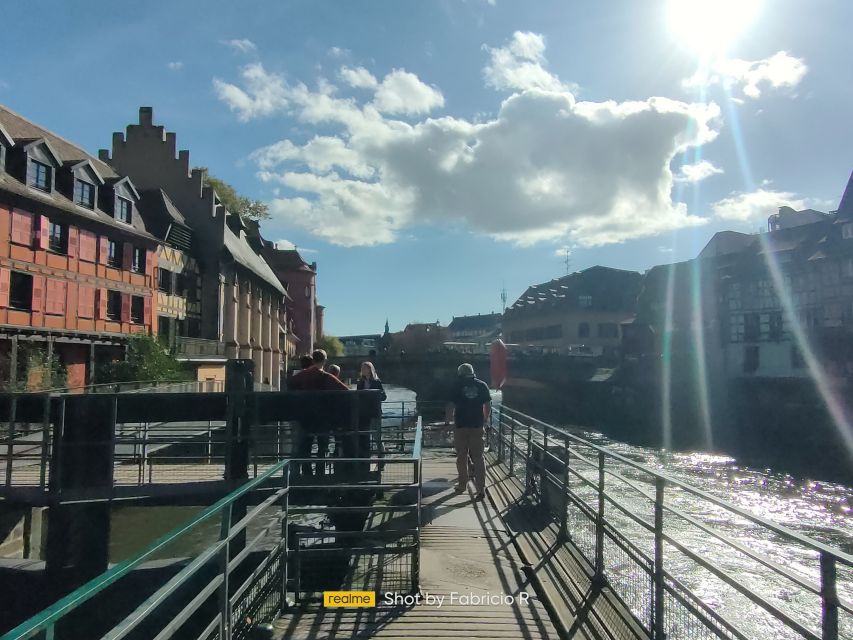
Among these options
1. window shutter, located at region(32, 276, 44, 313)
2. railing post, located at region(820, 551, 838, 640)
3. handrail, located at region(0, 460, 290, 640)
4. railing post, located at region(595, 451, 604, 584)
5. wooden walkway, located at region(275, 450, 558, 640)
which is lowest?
wooden walkway, located at region(275, 450, 558, 640)

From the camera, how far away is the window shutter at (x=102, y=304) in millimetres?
26781

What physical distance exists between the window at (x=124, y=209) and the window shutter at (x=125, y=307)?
3.41 m

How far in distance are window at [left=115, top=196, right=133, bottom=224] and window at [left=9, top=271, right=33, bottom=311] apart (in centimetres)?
667

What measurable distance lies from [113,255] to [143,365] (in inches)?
220

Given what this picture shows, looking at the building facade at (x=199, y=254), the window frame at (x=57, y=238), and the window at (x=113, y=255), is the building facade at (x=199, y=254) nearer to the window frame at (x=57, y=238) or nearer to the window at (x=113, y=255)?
the window at (x=113, y=255)

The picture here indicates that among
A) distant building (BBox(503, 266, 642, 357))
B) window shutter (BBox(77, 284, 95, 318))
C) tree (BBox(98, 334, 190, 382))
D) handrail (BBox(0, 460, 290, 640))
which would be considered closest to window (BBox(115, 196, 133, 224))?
window shutter (BBox(77, 284, 95, 318))

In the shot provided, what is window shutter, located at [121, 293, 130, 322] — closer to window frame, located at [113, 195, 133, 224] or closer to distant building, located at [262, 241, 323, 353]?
window frame, located at [113, 195, 133, 224]

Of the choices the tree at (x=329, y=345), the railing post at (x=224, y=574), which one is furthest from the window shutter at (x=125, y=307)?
the tree at (x=329, y=345)

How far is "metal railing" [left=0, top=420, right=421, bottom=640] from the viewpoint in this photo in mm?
2871

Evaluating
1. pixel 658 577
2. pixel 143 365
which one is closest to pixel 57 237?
pixel 143 365

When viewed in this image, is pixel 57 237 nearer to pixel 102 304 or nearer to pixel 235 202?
pixel 102 304

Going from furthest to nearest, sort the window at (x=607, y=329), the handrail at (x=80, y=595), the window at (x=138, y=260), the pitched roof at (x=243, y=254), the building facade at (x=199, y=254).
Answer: the window at (x=607, y=329) → the pitched roof at (x=243, y=254) → the building facade at (x=199, y=254) → the window at (x=138, y=260) → the handrail at (x=80, y=595)

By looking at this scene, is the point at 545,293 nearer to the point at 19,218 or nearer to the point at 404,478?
the point at 19,218

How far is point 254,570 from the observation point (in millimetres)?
4836
